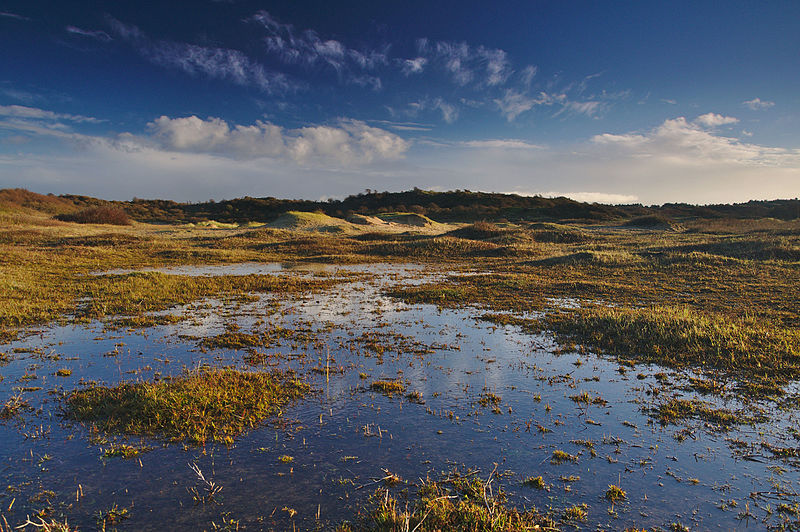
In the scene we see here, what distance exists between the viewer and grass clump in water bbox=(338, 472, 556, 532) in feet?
14.9

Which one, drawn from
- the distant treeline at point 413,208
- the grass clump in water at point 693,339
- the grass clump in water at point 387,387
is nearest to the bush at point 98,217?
the distant treeline at point 413,208

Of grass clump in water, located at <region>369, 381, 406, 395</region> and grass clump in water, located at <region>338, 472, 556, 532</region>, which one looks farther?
grass clump in water, located at <region>369, 381, 406, 395</region>

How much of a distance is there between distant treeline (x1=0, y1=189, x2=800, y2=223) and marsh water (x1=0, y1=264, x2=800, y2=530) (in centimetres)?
8099

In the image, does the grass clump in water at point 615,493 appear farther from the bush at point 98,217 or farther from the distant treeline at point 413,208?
the distant treeline at point 413,208

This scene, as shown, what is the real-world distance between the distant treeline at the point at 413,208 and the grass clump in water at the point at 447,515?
281ft

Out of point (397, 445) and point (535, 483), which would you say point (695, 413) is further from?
point (397, 445)

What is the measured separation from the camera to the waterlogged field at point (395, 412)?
203 inches

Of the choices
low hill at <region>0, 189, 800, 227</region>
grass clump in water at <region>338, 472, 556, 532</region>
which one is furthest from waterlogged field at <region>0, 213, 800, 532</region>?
low hill at <region>0, 189, 800, 227</region>

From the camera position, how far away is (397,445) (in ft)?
21.5

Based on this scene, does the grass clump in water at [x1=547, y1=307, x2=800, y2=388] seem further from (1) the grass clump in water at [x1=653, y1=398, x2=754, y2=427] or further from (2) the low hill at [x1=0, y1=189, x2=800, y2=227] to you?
(2) the low hill at [x1=0, y1=189, x2=800, y2=227]

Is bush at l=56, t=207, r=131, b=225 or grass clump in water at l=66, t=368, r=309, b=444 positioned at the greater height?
bush at l=56, t=207, r=131, b=225

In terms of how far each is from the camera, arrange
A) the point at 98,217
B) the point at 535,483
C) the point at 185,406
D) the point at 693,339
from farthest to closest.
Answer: the point at 98,217 → the point at 693,339 → the point at 185,406 → the point at 535,483

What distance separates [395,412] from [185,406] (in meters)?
3.86

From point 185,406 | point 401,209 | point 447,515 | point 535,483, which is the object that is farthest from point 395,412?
point 401,209
